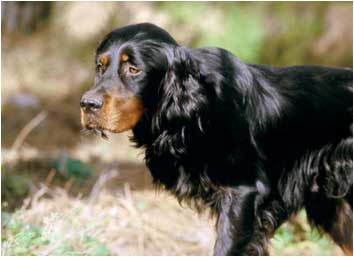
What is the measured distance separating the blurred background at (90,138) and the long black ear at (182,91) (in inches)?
39.5

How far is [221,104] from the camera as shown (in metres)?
4.06

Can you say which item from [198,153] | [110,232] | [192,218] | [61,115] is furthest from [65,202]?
[61,115]

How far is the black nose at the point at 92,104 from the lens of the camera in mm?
3773

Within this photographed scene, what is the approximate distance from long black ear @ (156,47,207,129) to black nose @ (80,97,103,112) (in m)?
0.42

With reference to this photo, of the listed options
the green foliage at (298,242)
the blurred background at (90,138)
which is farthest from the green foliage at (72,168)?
the green foliage at (298,242)

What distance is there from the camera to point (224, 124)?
409 cm

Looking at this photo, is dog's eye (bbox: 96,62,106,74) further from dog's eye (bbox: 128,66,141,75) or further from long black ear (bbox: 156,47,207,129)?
long black ear (bbox: 156,47,207,129)

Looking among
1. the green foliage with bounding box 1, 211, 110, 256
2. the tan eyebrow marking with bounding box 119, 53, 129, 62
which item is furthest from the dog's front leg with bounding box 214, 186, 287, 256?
the tan eyebrow marking with bounding box 119, 53, 129, 62

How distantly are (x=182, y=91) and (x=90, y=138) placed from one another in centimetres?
384

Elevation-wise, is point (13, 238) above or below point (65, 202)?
above

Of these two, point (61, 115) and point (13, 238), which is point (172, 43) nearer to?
point (13, 238)

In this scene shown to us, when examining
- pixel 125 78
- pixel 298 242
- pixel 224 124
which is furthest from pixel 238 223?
pixel 298 242

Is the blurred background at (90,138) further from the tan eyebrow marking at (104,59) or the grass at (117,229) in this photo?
the tan eyebrow marking at (104,59)

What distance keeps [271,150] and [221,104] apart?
502 millimetres
